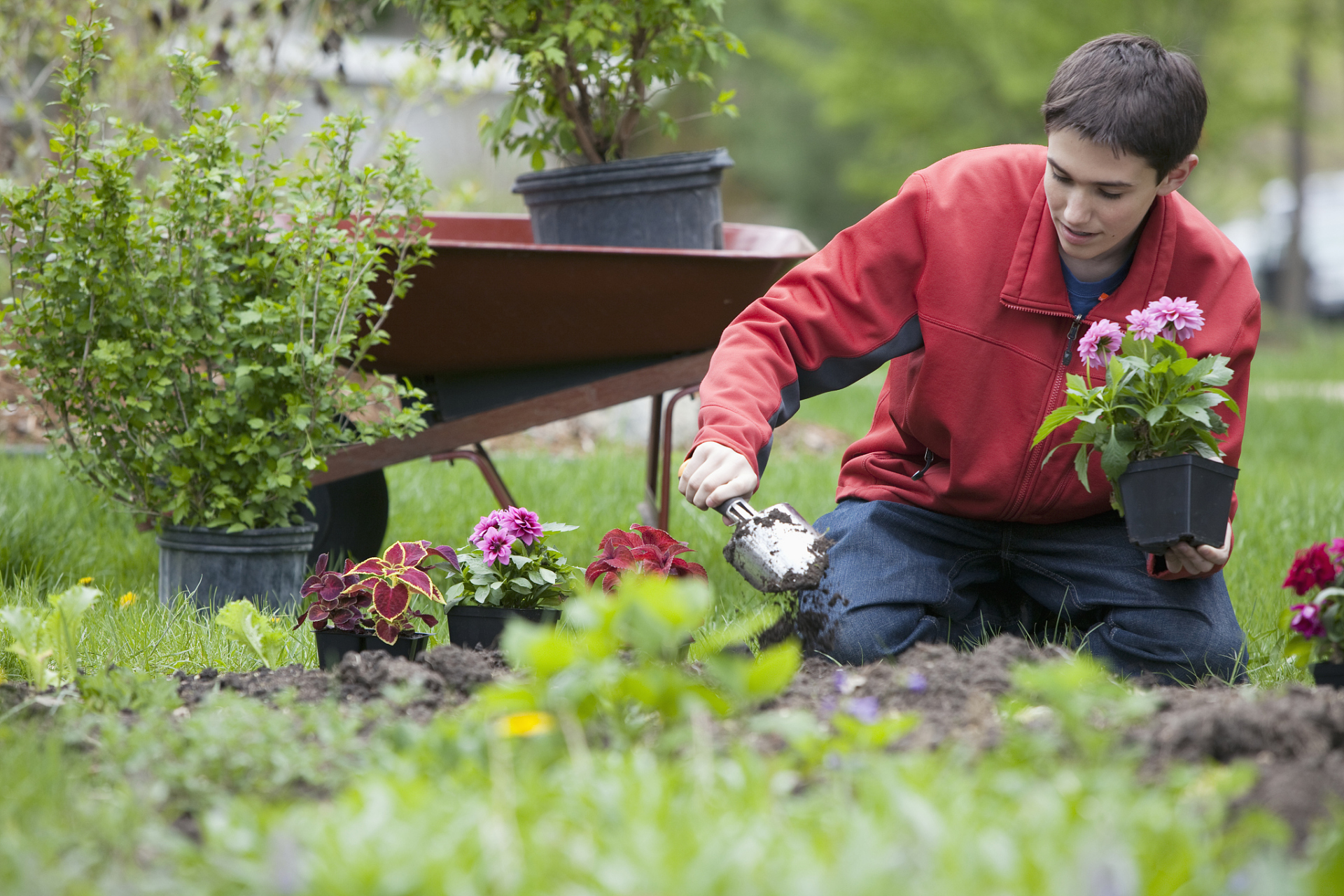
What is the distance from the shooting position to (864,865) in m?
0.89

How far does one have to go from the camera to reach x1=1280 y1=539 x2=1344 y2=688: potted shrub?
162 centimetres

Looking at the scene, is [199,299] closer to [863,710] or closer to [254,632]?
[254,632]

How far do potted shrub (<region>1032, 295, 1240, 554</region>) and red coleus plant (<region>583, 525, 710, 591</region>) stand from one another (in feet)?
2.14

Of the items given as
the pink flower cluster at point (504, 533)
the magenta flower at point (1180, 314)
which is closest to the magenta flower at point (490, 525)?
the pink flower cluster at point (504, 533)

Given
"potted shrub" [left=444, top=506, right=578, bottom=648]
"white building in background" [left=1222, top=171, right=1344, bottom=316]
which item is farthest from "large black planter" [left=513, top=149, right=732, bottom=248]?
"white building in background" [left=1222, top=171, right=1344, bottom=316]

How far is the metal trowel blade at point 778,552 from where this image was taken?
5.94 ft

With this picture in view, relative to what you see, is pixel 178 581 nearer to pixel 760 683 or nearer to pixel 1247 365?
pixel 760 683

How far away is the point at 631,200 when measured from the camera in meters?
3.13

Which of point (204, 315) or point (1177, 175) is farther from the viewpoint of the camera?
point (204, 315)

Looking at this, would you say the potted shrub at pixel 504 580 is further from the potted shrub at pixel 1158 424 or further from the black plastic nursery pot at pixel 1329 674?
the black plastic nursery pot at pixel 1329 674

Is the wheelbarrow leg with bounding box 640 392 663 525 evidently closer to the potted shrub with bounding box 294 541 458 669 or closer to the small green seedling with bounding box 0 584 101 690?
the potted shrub with bounding box 294 541 458 669

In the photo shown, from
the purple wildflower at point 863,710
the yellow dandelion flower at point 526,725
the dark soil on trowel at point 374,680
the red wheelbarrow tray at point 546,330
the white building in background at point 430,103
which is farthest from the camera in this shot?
the white building in background at point 430,103

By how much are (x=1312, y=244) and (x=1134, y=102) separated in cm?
1600

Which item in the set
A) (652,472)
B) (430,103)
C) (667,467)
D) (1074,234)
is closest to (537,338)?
(667,467)
